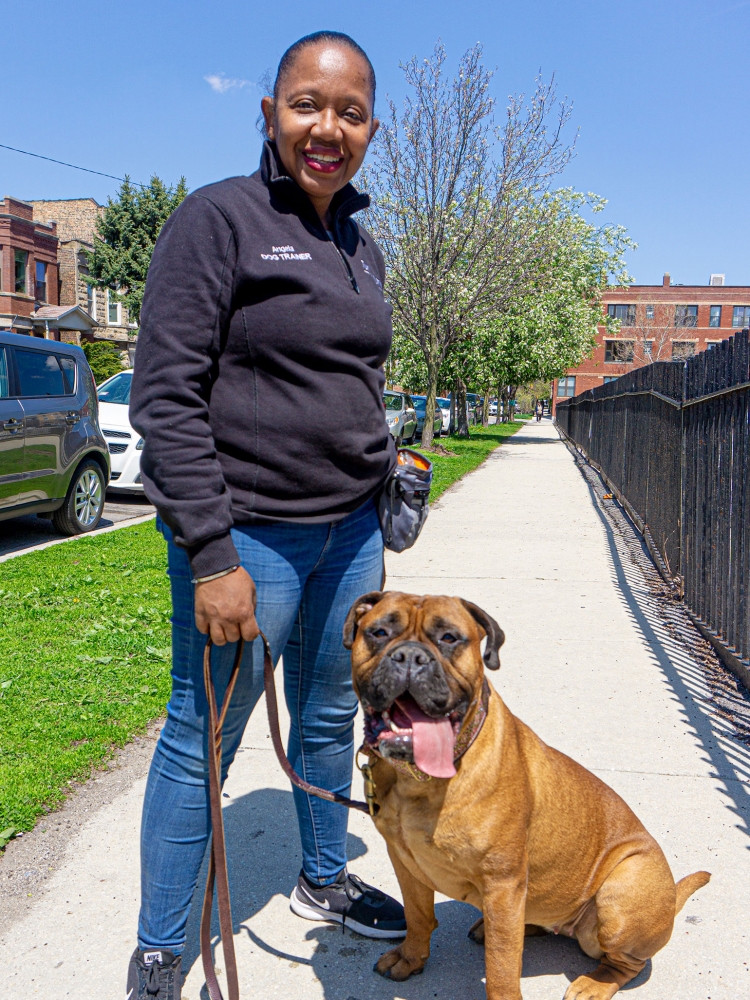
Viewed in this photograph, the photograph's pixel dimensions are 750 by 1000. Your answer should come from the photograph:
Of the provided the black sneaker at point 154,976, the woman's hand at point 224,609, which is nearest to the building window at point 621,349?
the woman's hand at point 224,609

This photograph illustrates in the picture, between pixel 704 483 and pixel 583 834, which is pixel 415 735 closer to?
pixel 583 834

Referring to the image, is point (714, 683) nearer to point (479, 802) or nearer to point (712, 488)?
point (712, 488)

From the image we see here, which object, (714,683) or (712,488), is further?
(712,488)

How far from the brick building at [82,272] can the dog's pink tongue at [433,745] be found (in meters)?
45.4

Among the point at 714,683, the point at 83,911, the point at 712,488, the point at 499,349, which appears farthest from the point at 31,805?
the point at 499,349

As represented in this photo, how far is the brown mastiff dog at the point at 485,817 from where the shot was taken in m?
2.03

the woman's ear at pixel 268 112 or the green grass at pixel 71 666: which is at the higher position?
the woman's ear at pixel 268 112

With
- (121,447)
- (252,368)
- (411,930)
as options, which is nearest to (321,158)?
(252,368)

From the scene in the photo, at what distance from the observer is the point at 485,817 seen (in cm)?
207

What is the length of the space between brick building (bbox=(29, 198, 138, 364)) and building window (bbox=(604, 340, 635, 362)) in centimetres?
3855

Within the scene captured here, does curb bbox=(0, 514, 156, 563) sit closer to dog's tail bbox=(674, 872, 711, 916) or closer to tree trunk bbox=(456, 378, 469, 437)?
dog's tail bbox=(674, 872, 711, 916)

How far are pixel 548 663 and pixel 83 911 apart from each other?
3.20 m

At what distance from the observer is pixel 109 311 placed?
49562 mm

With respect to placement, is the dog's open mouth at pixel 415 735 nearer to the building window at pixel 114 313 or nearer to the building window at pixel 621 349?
the building window at pixel 114 313
